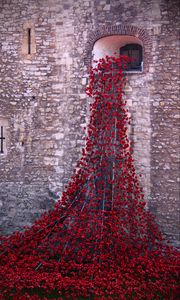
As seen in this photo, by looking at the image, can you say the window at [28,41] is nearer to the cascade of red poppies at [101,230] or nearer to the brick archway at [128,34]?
the brick archway at [128,34]

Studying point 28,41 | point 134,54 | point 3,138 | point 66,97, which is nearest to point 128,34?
point 134,54

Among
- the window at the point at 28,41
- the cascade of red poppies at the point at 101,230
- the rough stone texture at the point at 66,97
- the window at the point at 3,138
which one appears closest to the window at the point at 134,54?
the cascade of red poppies at the point at 101,230

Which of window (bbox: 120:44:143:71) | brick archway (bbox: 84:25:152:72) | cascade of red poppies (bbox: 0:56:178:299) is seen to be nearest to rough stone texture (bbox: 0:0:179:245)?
brick archway (bbox: 84:25:152:72)

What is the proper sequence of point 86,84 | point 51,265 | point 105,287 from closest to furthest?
point 105,287
point 51,265
point 86,84

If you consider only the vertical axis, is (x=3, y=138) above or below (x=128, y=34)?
below

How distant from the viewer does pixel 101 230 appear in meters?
6.69

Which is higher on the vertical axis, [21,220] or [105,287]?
[21,220]

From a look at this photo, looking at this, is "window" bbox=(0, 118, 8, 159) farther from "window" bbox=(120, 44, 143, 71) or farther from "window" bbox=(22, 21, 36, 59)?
"window" bbox=(120, 44, 143, 71)

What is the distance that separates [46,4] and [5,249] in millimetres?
5164

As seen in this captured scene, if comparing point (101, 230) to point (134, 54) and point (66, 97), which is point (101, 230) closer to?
point (66, 97)

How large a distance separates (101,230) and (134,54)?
12.9 ft

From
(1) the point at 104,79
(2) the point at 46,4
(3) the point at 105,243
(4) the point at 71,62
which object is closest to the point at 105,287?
(3) the point at 105,243

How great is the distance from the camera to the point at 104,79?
23.5 ft

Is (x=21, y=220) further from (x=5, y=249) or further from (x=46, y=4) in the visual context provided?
(x=46, y=4)
